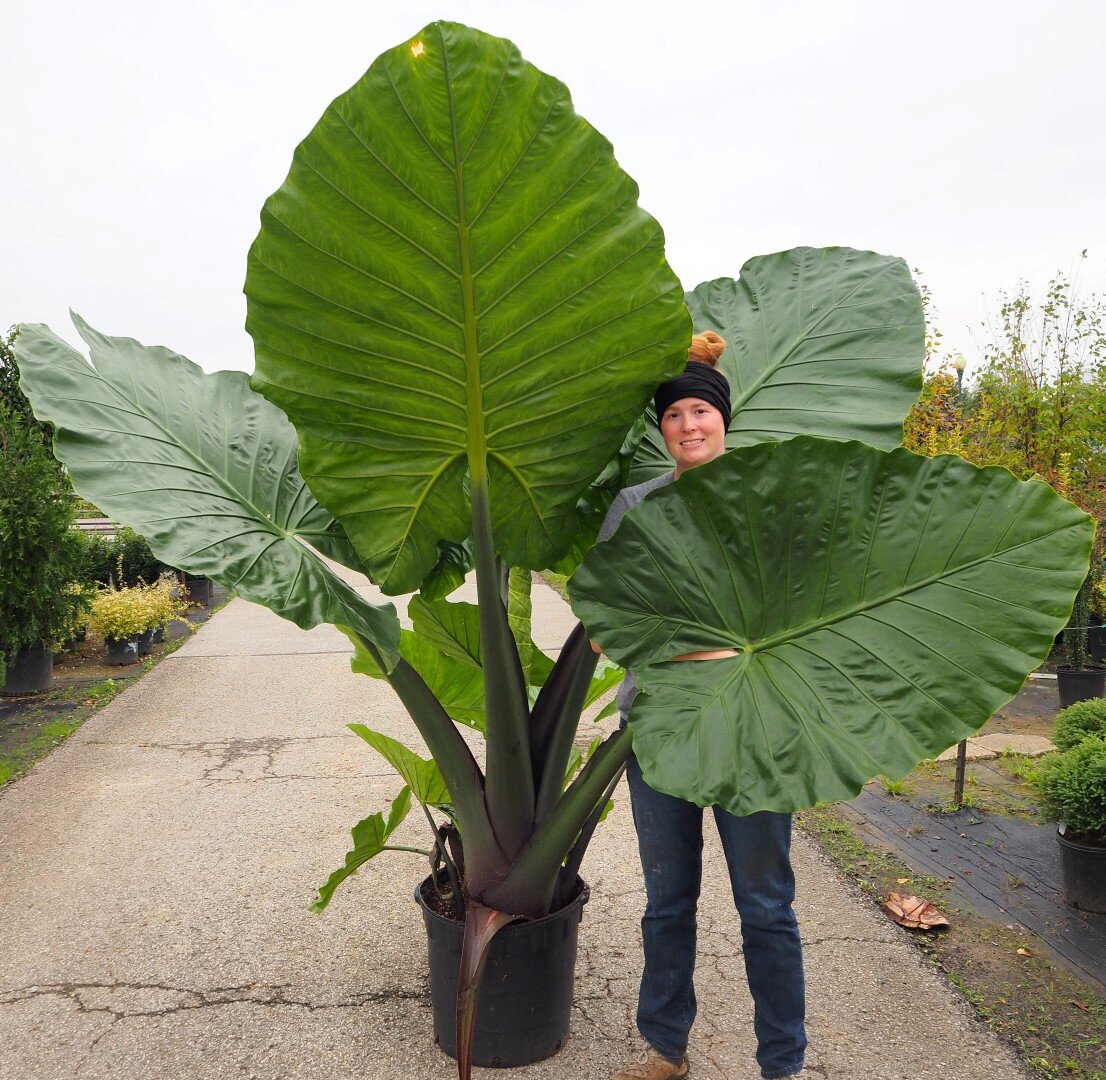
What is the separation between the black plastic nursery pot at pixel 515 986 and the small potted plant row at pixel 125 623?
6140 mm

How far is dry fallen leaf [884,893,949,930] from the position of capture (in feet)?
9.85

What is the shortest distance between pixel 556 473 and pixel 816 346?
2.37ft

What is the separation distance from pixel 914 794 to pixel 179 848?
3.22 meters

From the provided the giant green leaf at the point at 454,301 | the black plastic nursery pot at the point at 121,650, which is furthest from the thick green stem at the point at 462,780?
the black plastic nursery pot at the point at 121,650

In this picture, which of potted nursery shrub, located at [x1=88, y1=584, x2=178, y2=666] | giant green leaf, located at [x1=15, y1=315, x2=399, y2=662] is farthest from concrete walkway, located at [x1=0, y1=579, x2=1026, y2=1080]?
potted nursery shrub, located at [x1=88, y1=584, x2=178, y2=666]

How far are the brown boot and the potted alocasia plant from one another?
0.46m

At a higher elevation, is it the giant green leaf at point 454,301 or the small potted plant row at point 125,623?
the giant green leaf at point 454,301

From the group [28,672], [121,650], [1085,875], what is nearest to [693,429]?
[1085,875]

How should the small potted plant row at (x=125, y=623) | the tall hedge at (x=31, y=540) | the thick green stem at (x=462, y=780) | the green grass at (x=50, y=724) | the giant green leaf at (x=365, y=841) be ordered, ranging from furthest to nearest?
the small potted plant row at (x=125, y=623), the tall hedge at (x=31, y=540), the green grass at (x=50, y=724), the giant green leaf at (x=365, y=841), the thick green stem at (x=462, y=780)

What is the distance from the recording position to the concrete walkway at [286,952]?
7.59 feet

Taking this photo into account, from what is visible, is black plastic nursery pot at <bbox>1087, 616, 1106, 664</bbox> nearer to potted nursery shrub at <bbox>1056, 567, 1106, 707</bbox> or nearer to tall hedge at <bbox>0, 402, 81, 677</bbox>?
potted nursery shrub at <bbox>1056, 567, 1106, 707</bbox>

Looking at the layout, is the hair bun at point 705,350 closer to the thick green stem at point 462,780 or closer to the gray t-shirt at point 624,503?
the gray t-shirt at point 624,503

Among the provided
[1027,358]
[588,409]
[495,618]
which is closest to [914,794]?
[495,618]

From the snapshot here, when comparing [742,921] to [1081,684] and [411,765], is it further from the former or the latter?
[1081,684]
